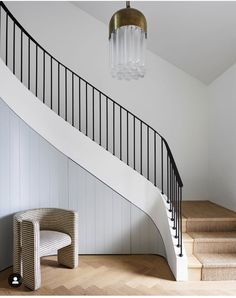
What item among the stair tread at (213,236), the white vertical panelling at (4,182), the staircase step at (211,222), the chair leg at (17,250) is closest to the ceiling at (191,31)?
the staircase step at (211,222)

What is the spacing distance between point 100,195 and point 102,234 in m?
0.54

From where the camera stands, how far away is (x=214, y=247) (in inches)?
116

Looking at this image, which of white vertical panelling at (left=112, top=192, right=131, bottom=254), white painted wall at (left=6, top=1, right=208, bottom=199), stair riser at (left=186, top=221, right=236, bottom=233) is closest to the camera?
stair riser at (left=186, top=221, right=236, bottom=233)

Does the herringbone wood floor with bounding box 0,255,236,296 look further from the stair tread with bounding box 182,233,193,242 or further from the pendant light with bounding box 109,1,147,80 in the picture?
the pendant light with bounding box 109,1,147,80

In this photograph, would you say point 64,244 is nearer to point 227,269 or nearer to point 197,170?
point 227,269

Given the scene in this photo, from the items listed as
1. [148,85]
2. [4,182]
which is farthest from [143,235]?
[148,85]

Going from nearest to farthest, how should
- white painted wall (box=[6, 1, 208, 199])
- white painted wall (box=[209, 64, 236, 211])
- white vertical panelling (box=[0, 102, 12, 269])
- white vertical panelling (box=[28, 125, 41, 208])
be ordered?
1. white vertical panelling (box=[0, 102, 12, 269])
2. white vertical panelling (box=[28, 125, 41, 208])
3. white painted wall (box=[209, 64, 236, 211])
4. white painted wall (box=[6, 1, 208, 199])

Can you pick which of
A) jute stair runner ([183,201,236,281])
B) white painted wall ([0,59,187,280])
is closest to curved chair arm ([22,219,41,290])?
white painted wall ([0,59,187,280])

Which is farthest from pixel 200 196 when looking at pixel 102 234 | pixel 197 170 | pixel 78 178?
pixel 78 178

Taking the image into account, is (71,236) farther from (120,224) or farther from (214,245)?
(214,245)

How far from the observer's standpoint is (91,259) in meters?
3.26

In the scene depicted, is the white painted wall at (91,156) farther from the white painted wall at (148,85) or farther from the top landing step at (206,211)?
the white painted wall at (148,85)

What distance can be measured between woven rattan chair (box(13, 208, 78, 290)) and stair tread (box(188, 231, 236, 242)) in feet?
4.80

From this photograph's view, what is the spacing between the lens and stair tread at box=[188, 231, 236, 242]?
2.94m
